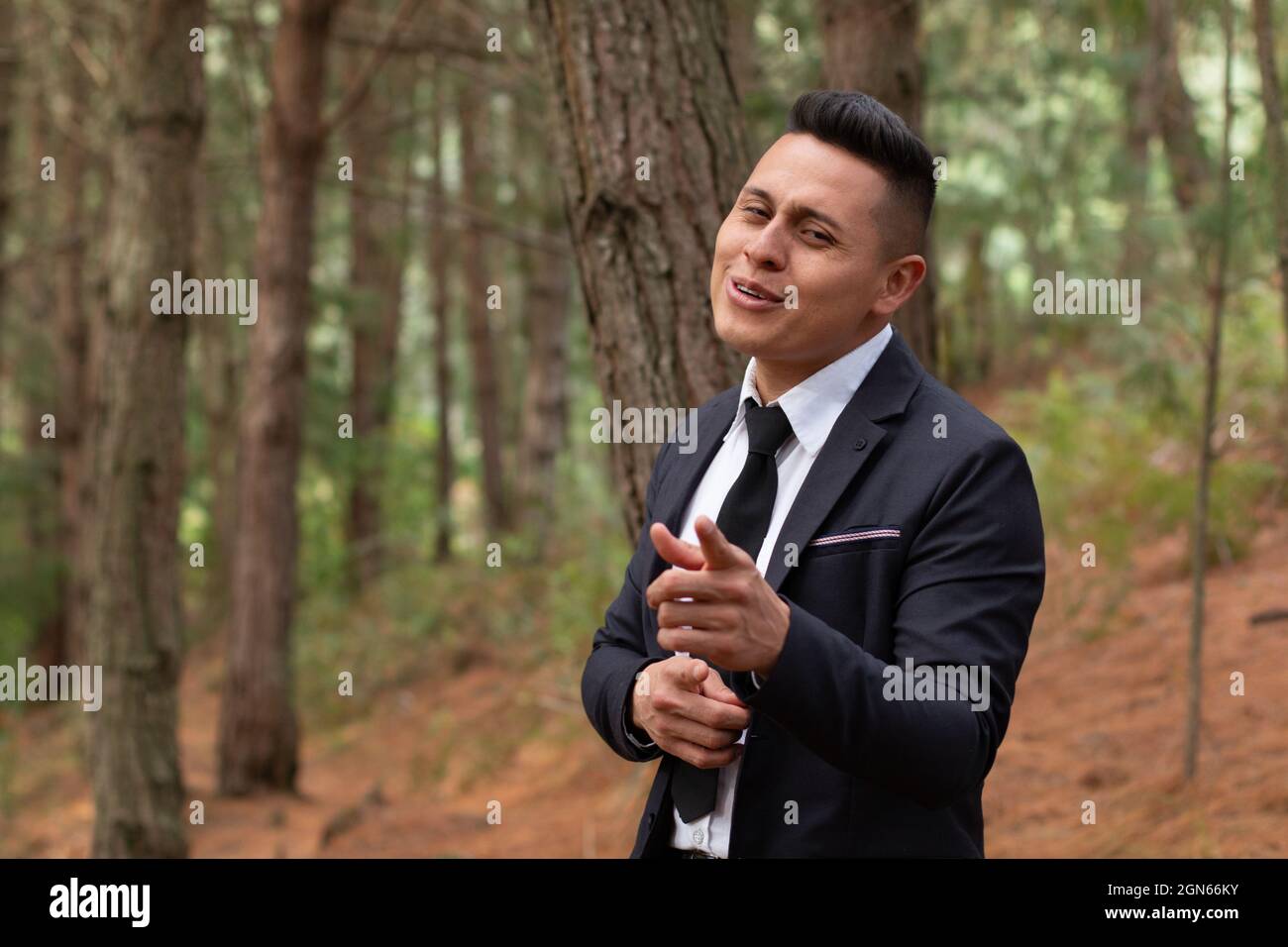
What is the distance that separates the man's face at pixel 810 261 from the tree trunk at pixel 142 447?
485cm

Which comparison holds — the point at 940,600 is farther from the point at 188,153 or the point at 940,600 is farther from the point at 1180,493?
the point at 1180,493

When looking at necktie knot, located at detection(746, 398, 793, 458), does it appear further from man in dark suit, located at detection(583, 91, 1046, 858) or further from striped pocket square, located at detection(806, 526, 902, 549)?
striped pocket square, located at detection(806, 526, 902, 549)

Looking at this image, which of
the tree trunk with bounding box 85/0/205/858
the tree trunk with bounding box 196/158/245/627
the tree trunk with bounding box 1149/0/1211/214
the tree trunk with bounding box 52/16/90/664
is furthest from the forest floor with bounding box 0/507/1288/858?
the tree trunk with bounding box 196/158/245/627

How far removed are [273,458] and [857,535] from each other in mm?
8648

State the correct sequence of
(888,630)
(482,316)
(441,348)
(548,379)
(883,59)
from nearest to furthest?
(888,630) < (883,59) < (548,379) < (482,316) < (441,348)

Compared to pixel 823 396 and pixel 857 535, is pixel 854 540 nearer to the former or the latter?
pixel 857 535

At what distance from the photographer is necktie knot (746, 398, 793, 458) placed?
93.3 inches

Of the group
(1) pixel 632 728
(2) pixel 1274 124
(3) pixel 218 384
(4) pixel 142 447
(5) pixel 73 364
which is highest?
(5) pixel 73 364

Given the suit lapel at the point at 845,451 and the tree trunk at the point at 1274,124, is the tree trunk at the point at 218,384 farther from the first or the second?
the suit lapel at the point at 845,451

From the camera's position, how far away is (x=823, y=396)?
2387 millimetres

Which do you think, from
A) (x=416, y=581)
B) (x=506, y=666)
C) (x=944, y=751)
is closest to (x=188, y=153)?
(x=944, y=751)

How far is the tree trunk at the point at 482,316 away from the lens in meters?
17.2

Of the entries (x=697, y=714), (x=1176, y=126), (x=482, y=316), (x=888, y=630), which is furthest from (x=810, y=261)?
(x=482, y=316)

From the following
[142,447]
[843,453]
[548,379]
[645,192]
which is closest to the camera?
[843,453]
